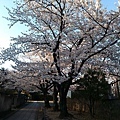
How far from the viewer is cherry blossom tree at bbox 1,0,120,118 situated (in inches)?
604

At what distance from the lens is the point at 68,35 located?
1781cm

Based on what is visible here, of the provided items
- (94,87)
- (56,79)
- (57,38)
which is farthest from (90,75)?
(57,38)

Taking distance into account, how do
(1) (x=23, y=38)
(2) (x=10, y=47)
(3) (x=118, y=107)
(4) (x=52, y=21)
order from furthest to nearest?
(4) (x=52, y=21) → (1) (x=23, y=38) → (2) (x=10, y=47) → (3) (x=118, y=107)

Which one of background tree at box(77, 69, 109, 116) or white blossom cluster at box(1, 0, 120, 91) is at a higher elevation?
white blossom cluster at box(1, 0, 120, 91)

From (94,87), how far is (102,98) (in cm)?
107

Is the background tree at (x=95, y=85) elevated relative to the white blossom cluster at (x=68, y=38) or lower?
lower

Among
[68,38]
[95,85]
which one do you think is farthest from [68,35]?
[95,85]

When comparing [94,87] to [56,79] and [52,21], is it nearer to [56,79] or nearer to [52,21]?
[56,79]

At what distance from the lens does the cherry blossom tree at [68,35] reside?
15344 mm

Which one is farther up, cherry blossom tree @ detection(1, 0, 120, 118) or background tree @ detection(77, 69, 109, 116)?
cherry blossom tree @ detection(1, 0, 120, 118)

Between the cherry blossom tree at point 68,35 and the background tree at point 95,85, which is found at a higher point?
the cherry blossom tree at point 68,35

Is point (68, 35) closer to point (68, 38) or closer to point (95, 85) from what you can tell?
point (68, 38)

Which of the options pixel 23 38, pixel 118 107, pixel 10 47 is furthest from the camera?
pixel 23 38

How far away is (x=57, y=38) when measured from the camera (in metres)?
17.7
